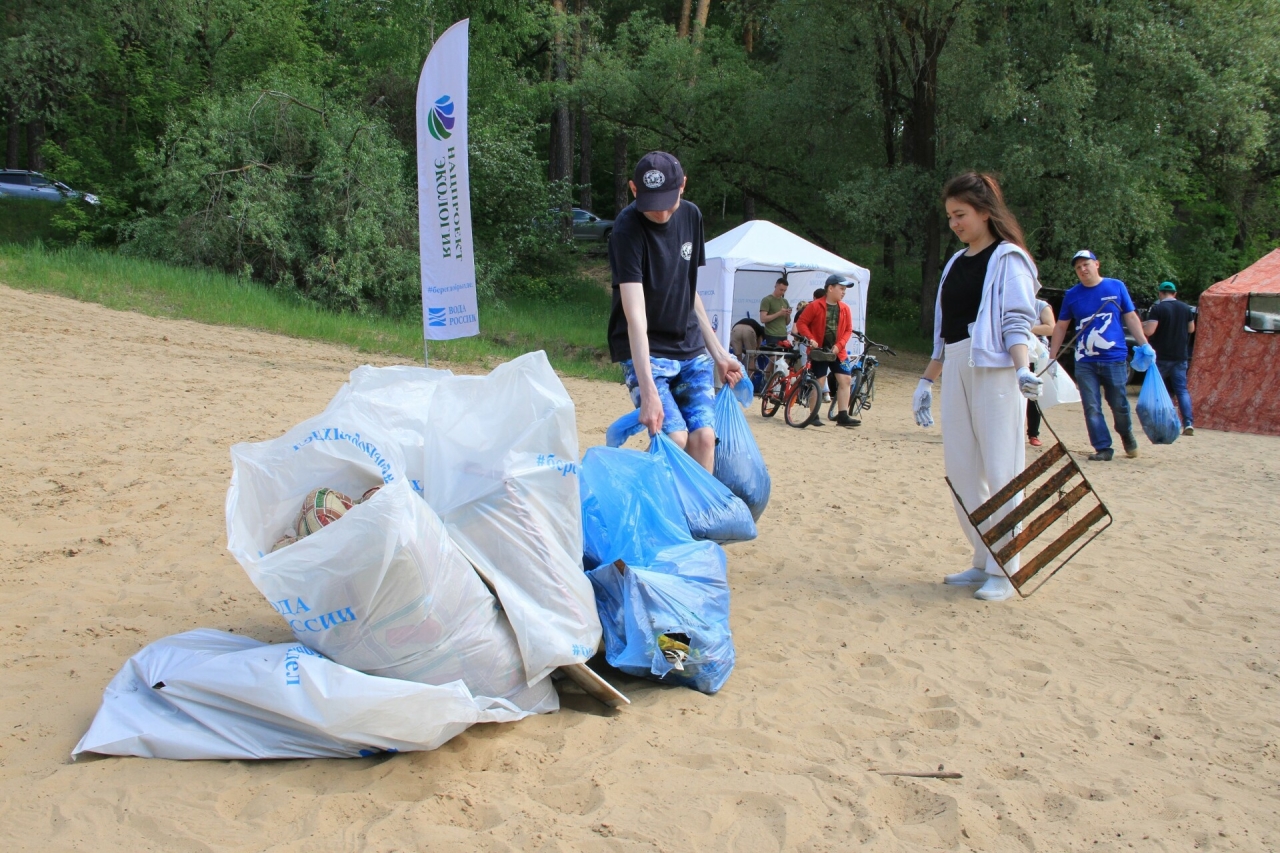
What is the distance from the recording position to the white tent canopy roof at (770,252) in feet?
45.8

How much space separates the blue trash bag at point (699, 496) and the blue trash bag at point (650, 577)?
3.1 inches

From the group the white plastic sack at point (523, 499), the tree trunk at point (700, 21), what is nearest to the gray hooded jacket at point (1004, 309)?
the white plastic sack at point (523, 499)

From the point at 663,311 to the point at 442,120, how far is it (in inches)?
203

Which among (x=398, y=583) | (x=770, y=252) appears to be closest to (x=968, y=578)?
(x=398, y=583)

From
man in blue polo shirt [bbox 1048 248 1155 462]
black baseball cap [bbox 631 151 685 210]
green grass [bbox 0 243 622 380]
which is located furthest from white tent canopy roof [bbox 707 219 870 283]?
black baseball cap [bbox 631 151 685 210]

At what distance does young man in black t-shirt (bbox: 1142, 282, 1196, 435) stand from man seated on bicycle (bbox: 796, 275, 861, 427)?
9.96ft

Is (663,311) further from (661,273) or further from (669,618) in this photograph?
(669,618)

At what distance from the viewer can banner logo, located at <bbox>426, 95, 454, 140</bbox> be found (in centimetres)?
820

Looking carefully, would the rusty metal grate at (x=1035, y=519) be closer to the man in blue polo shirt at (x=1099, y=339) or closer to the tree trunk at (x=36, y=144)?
the man in blue polo shirt at (x=1099, y=339)

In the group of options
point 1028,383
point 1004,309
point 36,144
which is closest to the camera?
point 1028,383

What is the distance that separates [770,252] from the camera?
1423 centimetres

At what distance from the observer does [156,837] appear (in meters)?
2.12

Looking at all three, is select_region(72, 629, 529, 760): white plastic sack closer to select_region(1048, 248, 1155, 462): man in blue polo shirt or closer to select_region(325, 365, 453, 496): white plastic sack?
select_region(325, 365, 453, 496): white plastic sack

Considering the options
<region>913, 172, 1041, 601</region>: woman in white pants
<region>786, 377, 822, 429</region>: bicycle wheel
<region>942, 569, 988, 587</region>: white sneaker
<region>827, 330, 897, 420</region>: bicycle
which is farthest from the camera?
<region>827, 330, 897, 420</region>: bicycle
